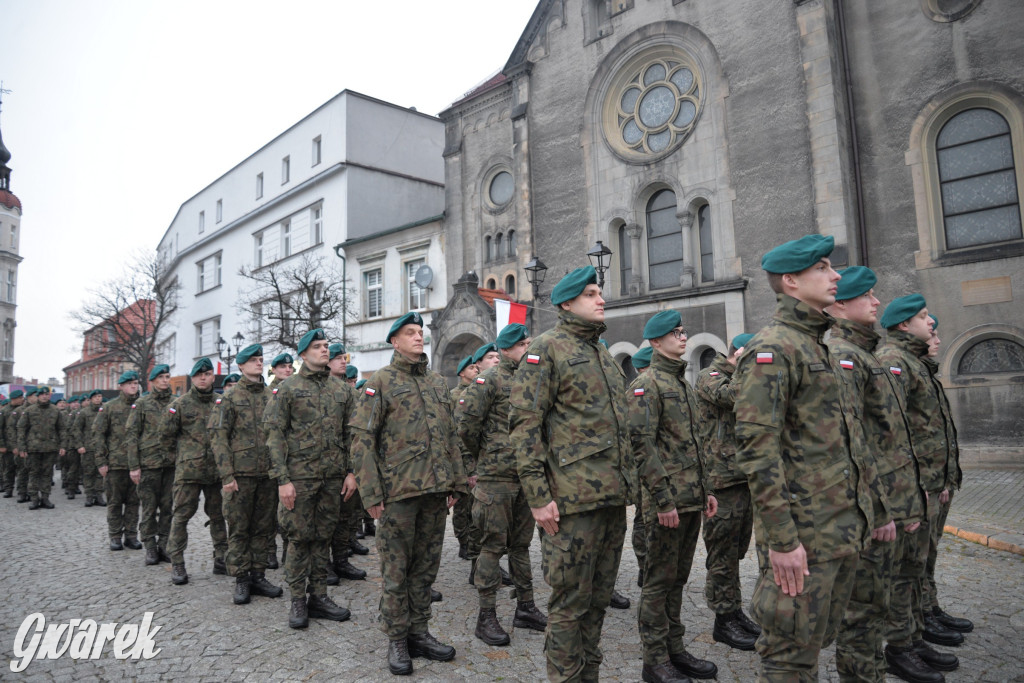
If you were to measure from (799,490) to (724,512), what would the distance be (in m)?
2.15

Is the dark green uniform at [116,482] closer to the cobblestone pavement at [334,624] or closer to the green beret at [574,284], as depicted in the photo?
the cobblestone pavement at [334,624]

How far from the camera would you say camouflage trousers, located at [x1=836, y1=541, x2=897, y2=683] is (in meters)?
3.44

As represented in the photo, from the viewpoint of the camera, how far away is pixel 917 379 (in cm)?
453

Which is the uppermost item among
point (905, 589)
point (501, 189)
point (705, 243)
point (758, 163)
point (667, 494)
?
point (501, 189)

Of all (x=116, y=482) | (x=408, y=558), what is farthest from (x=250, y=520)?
(x=116, y=482)

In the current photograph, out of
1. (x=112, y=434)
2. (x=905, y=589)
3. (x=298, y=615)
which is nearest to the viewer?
(x=905, y=589)

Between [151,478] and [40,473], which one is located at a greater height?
[151,478]

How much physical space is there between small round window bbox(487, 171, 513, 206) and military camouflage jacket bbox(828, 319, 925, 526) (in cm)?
1894

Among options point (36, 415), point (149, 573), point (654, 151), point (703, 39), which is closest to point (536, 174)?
point (654, 151)

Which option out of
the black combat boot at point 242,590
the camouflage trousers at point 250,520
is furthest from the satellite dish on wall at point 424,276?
the black combat boot at point 242,590

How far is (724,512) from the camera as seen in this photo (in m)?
5.10

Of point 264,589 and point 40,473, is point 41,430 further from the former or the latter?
point 264,589

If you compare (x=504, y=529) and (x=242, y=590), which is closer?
(x=504, y=529)

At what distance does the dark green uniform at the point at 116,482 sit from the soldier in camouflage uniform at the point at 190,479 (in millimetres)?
1846
